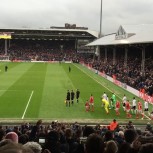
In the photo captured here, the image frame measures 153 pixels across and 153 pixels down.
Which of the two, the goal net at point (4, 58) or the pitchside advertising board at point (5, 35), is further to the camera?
the goal net at point (4, 58)

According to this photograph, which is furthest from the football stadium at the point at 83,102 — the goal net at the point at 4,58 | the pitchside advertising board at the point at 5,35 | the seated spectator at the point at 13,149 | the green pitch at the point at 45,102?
the goal net at the point at 4,58

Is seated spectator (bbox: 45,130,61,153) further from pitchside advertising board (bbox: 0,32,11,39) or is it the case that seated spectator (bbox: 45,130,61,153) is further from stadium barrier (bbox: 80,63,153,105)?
pitchside advertising board (bbox: 0,32,11,39)

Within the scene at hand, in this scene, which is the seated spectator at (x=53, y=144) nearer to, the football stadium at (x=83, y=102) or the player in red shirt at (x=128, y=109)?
the football stadium at (x=83, y=102)

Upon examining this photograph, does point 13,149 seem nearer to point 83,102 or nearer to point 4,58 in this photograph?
point 83,102

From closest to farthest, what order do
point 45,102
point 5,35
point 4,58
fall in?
1. point 45,102
2. point 5,35
3. point 4,58

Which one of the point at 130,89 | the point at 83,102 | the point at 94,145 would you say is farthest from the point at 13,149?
the point at 130,89

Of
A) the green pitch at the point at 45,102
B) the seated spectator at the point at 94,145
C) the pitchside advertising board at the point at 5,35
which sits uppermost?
the pitchside advertising board at the point at 5,35

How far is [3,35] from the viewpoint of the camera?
107 meters

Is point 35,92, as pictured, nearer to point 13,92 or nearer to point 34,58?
point 13,92

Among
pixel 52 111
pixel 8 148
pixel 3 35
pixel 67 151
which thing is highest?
pixel 3 35

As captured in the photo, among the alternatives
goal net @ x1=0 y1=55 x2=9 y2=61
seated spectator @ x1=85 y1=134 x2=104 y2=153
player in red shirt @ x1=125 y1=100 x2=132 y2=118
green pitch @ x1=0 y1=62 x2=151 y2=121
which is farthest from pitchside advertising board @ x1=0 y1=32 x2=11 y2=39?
seated spectator @ x1=85 y1=134 x2=104 y2=153

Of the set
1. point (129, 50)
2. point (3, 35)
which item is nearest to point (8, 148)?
point (129, 50)

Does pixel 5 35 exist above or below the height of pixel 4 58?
above

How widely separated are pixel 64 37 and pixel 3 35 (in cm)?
2089
